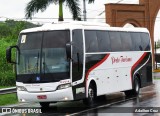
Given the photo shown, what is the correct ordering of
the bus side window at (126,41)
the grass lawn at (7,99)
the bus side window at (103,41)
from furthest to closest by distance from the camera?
1. the bus side window at (126,41)
2. the grass lawn at (7,99)
3. the bus side window at (103,41)

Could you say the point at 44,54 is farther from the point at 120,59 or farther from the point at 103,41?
the point at 120,59

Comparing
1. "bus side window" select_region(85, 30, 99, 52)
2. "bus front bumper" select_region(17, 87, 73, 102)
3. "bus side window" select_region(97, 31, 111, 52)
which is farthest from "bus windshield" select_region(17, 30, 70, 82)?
"bus side window" select_region(97, 31, 111, 52)

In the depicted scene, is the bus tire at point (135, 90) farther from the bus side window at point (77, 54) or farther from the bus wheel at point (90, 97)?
the bus side window at point (77, 54)

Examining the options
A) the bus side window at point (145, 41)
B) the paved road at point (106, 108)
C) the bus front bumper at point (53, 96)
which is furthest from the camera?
the bus side window at point (145, 41)

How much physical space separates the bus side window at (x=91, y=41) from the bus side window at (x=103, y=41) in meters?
0.34

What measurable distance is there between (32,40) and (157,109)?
5.16 metres

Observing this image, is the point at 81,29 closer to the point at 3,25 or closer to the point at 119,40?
the point at 119,40

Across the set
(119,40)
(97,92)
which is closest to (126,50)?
(119,40)

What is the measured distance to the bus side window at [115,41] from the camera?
19.1 metres

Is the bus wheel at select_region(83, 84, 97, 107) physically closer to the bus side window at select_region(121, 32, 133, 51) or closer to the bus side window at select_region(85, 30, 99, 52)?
the bus side window at select_region(85, 30, 99, 52)

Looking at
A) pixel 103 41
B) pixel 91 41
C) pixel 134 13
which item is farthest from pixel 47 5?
pixel 91 41

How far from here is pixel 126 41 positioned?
66.9ft

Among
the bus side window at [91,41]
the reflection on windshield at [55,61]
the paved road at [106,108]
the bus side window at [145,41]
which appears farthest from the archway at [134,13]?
the reflection on windshield at [55,61]

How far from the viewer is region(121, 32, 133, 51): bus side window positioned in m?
20.1
